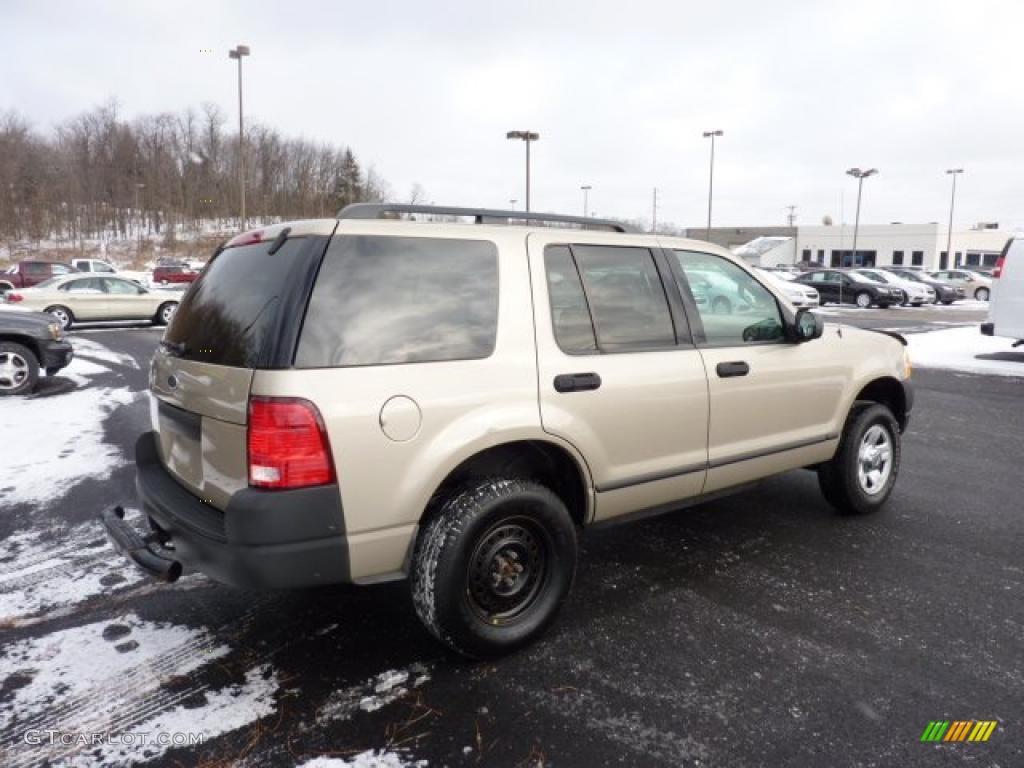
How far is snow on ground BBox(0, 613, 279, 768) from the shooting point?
2.47m

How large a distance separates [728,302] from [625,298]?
2.93 feet

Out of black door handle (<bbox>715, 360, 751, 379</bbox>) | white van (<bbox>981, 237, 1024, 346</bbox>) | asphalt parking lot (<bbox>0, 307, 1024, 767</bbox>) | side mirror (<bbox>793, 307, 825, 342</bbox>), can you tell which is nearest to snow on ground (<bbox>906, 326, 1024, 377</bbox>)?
white van (<bbox>981, 237, 1024, 346</bbox>)

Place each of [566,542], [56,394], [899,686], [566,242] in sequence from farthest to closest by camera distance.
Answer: [56,394] → [566,242] → [566,542] → [899,686]

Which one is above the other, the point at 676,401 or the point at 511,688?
the point at 676,401

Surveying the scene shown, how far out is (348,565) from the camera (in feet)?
8.63

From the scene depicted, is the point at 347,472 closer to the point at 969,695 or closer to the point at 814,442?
the point at 969,695

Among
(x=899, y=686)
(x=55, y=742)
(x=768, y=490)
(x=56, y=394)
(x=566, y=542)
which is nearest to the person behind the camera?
(x=55, y=742)

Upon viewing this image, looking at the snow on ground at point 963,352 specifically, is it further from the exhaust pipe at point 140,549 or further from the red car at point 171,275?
the red car at point 171,275

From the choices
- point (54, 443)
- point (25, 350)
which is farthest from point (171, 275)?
point (54, 443)

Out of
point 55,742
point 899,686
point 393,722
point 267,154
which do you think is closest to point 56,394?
point 55,742

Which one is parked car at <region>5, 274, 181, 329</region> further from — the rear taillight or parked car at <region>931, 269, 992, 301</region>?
parked car at <region>931, 269, 992, 301</region>

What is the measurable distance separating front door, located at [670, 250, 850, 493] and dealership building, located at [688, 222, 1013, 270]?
6569 centimetres

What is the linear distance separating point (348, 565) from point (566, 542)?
38.7 inches

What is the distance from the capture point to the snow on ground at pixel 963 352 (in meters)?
12.0
